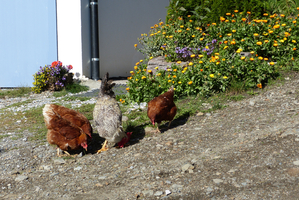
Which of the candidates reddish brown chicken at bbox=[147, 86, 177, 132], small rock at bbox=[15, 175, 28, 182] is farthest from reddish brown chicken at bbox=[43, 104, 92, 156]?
reddish brown chicken at bbox=[147, 86, 177, 132]

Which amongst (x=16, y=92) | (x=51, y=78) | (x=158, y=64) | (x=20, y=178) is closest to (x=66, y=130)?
(x=20, y=178)

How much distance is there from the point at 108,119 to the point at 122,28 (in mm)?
7059

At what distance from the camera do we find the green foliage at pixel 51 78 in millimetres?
8711

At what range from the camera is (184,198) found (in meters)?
3.04

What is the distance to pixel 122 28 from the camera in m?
11.0

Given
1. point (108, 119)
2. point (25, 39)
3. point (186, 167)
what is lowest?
point (186, 167)

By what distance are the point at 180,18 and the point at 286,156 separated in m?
5.76

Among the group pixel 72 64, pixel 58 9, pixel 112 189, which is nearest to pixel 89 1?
pixel 58 9

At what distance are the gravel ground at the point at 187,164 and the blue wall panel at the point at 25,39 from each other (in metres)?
4.42

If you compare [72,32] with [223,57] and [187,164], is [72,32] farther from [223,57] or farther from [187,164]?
[187,164]

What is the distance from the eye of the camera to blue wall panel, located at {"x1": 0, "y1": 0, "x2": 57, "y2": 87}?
914cm

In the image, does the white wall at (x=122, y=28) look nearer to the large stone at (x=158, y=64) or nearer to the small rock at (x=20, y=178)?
the large stone at (x=158, y=64)

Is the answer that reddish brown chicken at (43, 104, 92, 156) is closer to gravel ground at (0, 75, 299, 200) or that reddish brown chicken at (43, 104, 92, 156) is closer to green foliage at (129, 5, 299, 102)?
gravel ground at (0, 75, 299, 200)

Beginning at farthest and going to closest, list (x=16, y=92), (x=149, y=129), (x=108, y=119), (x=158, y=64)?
(x=16, y=92) → (x=158, y=64) → (x=149, y=129) → (x=108, y=119)
